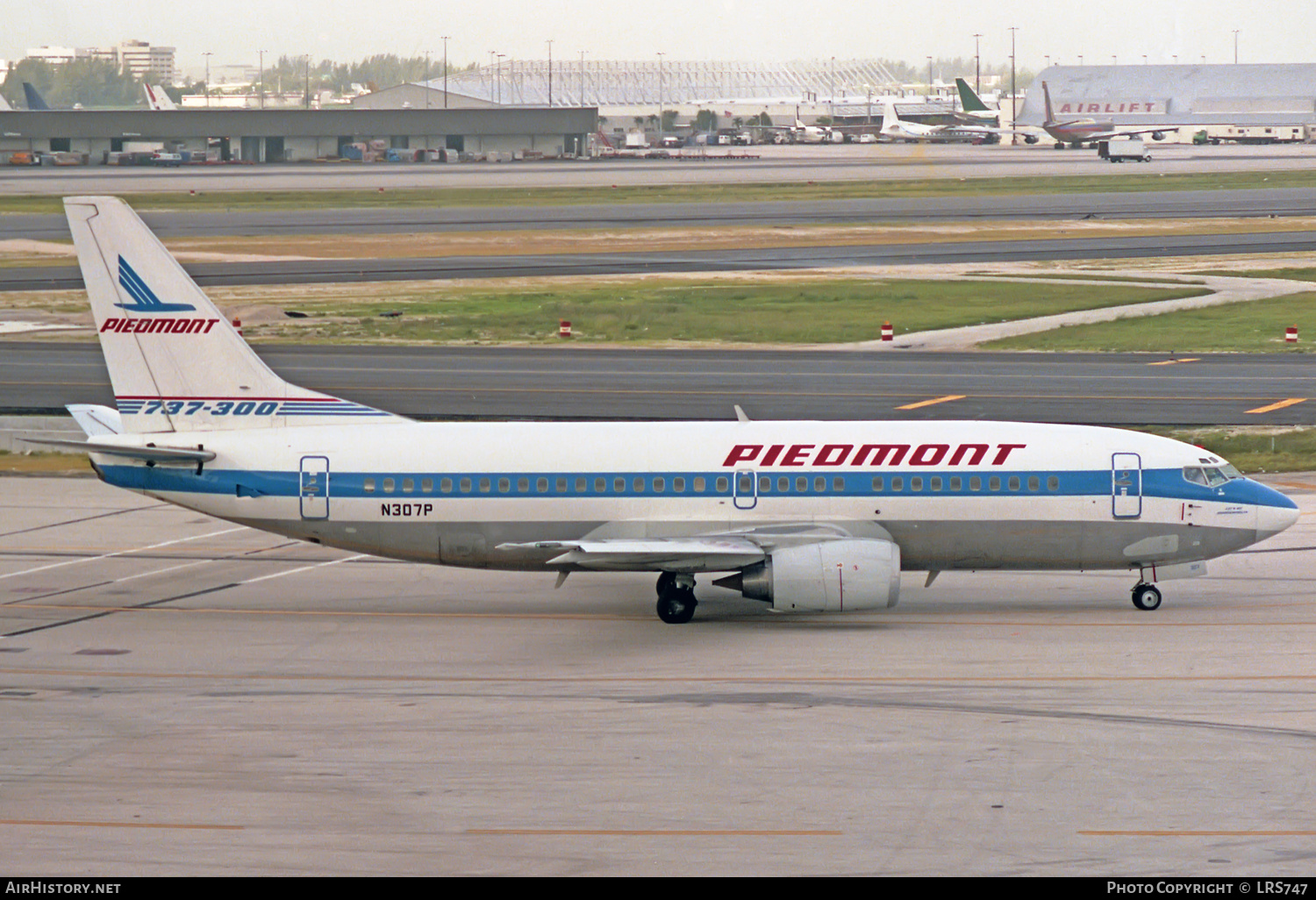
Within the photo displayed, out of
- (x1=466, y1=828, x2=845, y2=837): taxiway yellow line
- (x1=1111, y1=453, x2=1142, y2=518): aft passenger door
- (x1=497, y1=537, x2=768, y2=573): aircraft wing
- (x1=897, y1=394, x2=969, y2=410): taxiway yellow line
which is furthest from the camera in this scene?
(x1=897, y1=394, x2=969, y2=410): taxiway yellow line

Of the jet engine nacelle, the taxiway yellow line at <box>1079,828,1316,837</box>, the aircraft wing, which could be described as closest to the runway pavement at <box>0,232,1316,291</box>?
the aircraft wing

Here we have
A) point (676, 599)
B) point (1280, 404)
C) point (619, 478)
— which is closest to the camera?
point (676, 599)

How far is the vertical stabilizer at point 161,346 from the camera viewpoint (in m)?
33.2

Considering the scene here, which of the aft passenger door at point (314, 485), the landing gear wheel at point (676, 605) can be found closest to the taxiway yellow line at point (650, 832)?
the landing gear wheel at point (676, 605)

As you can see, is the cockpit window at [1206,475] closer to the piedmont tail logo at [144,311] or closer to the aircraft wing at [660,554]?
the aircraft wing at [660,554]

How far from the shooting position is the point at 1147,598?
32906mm

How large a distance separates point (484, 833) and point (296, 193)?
138015 mm

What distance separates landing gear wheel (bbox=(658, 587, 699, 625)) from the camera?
32.2 meters

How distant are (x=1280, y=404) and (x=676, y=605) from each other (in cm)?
3175

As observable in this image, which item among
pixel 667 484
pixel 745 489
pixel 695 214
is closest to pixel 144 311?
pixel 667 484

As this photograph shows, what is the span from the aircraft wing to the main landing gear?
1.67 ft

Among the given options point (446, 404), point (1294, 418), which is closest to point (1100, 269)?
point (1294, 418)

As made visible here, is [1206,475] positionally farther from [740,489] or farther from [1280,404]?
[1280,404]

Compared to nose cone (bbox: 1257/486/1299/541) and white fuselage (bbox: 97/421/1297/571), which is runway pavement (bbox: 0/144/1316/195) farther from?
nose cone (bbox: 1257/486/1299/541)
